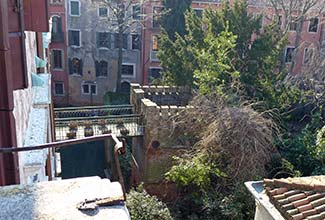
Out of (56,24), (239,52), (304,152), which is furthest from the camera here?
(56,24)

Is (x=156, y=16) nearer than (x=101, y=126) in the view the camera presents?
No

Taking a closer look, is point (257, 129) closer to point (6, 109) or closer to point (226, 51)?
point (226, 51)

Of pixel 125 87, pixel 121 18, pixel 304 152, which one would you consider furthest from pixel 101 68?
pixel 304 152

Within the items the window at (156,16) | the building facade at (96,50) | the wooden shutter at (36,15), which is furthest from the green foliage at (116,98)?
the wooden shutter at (36,15)

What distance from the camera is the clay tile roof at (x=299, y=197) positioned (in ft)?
22.1

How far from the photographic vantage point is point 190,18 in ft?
57.0

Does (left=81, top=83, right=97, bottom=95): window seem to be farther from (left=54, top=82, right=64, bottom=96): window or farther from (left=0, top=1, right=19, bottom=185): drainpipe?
(left=0, top=1, right=19, bottom=185): drainpipe

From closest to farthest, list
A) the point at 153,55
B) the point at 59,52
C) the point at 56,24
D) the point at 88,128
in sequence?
1. the point at 88,128
2. the point at 56,24
3. the point at 59,52
4. the point at 153,55

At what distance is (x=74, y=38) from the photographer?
2614 cm

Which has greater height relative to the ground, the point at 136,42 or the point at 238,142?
the point at 136,42

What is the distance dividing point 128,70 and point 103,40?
2.72 m

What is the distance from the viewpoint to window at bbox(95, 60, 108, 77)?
2662 cm

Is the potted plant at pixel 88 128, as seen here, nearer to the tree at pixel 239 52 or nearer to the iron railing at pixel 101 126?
the iron railing at pixel 101 126

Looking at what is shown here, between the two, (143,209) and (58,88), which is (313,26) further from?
(143,209)
